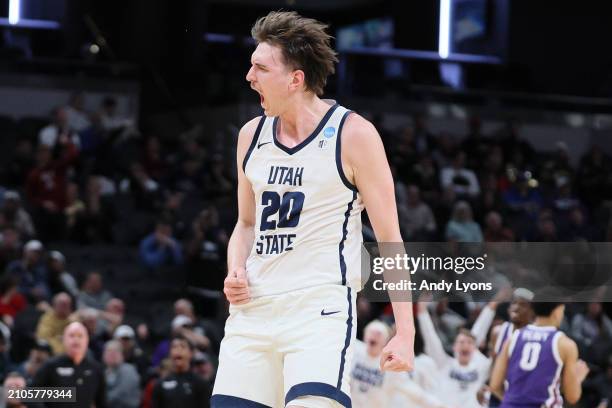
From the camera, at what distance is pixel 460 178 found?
1627 centimetres

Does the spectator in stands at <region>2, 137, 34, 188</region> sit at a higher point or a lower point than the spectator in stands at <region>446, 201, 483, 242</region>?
higher

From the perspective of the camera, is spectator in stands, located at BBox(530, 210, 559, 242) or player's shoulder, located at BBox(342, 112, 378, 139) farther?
spectator in stands, located at BBox(530, 210, 559, 242)

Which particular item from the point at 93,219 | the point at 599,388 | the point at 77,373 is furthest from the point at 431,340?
the point at 93,219

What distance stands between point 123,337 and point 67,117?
17.2 feet

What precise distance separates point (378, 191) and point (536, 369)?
3.95 m

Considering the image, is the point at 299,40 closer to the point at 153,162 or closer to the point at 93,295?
the point at 93,295

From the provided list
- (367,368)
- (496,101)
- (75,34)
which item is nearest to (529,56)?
(496,101)

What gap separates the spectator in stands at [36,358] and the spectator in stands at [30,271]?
187cm

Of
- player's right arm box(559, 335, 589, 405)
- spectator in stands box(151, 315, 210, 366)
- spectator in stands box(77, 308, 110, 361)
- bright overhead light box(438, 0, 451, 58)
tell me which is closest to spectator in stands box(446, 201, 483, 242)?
spectator in stands box(151, 315, 210, 366)

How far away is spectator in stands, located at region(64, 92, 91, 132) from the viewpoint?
15.9 m

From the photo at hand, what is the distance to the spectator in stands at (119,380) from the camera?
34.6ft

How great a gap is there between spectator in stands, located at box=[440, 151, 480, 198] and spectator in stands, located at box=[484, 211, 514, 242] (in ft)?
4.09

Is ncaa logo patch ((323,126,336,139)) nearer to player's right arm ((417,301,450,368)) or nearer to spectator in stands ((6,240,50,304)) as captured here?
player's right arm ((417,301,450,368))

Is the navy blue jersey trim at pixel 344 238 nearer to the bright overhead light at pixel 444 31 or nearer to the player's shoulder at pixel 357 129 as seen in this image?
the player's shoulder at pixel 357 129
